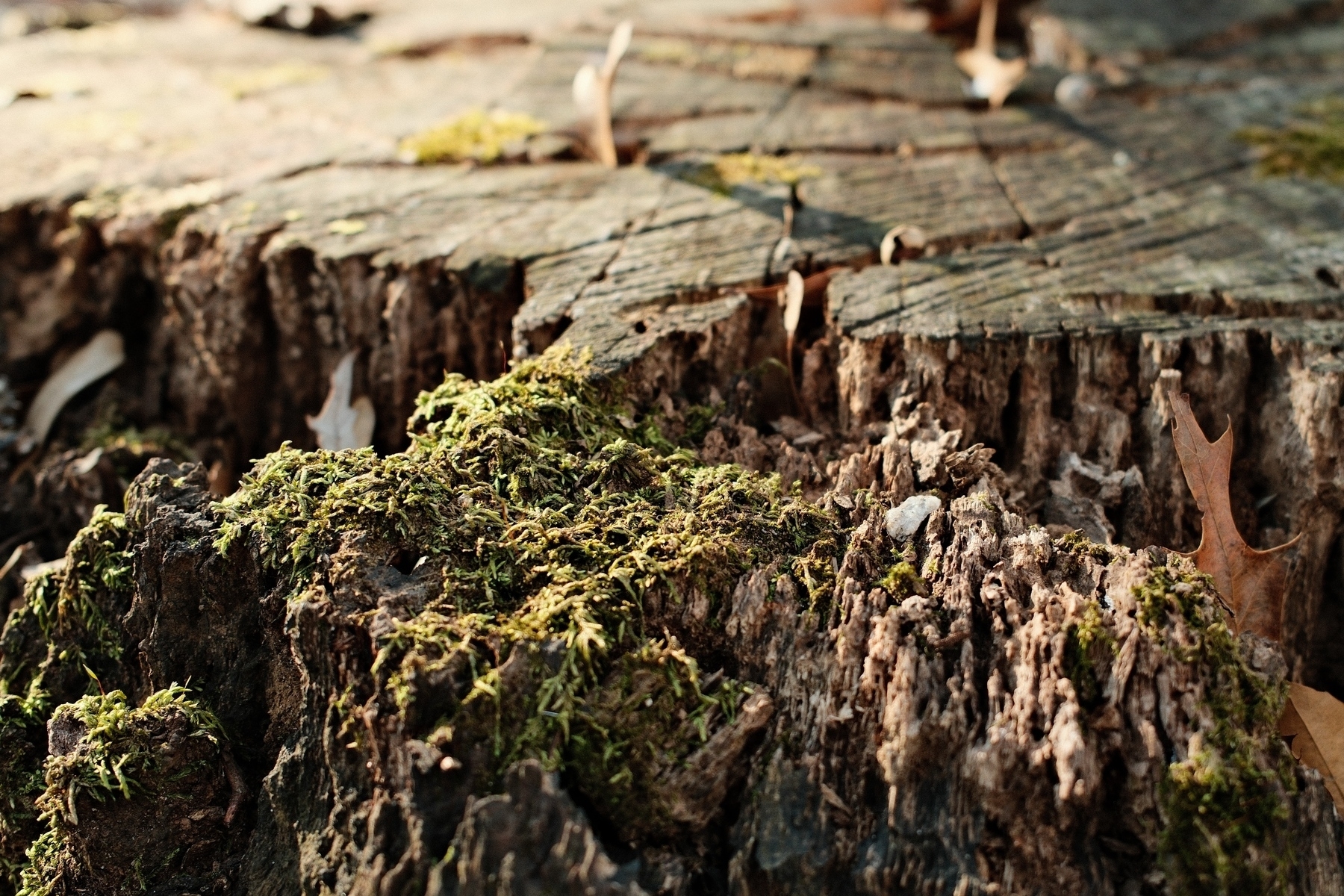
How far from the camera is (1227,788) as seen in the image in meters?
1.65

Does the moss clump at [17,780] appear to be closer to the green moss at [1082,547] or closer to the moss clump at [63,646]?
the moss clump at [63,646]

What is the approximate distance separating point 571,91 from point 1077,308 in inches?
91.6

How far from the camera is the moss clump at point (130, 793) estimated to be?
6.36 feet

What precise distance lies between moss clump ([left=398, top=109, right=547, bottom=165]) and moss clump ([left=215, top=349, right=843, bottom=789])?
1.51 m

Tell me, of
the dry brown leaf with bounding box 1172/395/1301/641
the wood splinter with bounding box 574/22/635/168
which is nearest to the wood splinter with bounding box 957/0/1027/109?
the wood splinter with bounding box 574/22/635/168

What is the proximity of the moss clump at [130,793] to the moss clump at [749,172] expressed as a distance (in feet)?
7.21

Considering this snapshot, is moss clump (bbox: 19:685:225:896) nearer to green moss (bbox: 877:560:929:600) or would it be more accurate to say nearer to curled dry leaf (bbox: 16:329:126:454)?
green moss (bbox: 877:560:929:600)

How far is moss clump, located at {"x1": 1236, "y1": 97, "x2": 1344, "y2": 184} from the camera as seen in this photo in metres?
3.43

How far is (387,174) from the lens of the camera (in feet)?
11.5

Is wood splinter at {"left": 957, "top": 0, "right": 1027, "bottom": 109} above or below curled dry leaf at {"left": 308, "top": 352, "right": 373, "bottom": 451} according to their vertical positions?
above

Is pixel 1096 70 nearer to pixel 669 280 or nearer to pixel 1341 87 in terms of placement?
pixel 1341 87

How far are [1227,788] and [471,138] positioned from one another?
3.09 metres

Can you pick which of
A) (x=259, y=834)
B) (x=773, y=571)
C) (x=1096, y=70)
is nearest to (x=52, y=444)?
(x=259, y=834)

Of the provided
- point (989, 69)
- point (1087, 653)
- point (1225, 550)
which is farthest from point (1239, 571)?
point (989, 69)
